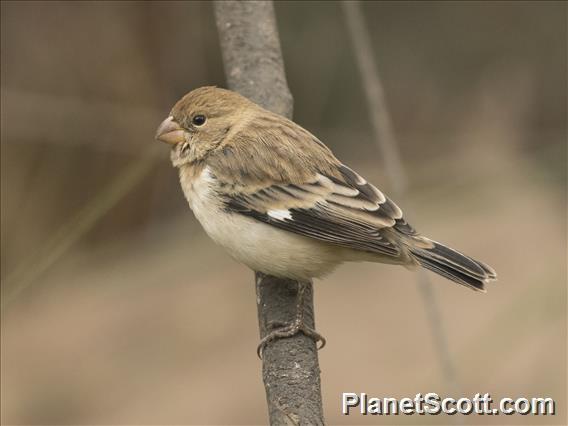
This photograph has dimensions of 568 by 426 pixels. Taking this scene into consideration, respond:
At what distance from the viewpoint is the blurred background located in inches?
267

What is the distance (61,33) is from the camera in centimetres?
773

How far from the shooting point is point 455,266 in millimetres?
4520

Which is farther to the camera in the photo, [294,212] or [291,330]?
[294,212]

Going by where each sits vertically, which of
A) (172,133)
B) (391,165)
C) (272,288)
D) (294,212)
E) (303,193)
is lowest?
(272,288)

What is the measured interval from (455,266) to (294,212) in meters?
0.73

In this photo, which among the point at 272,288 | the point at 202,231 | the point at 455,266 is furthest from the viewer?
the point at 202,231

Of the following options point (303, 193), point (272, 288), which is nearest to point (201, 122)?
point (303, 193)

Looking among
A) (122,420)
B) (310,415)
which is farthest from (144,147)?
(310,415)

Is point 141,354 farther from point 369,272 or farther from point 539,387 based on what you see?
point 539,387

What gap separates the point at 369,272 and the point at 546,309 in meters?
2.22

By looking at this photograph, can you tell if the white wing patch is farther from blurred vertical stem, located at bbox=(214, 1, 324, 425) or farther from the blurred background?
the blurred background

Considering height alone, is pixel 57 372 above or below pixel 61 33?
below

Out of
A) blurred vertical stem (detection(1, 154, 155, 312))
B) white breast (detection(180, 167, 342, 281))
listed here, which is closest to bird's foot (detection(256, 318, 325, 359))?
white breast (detection(180, 167, 342, 281))

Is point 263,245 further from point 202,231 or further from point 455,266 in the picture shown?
point 202,231
